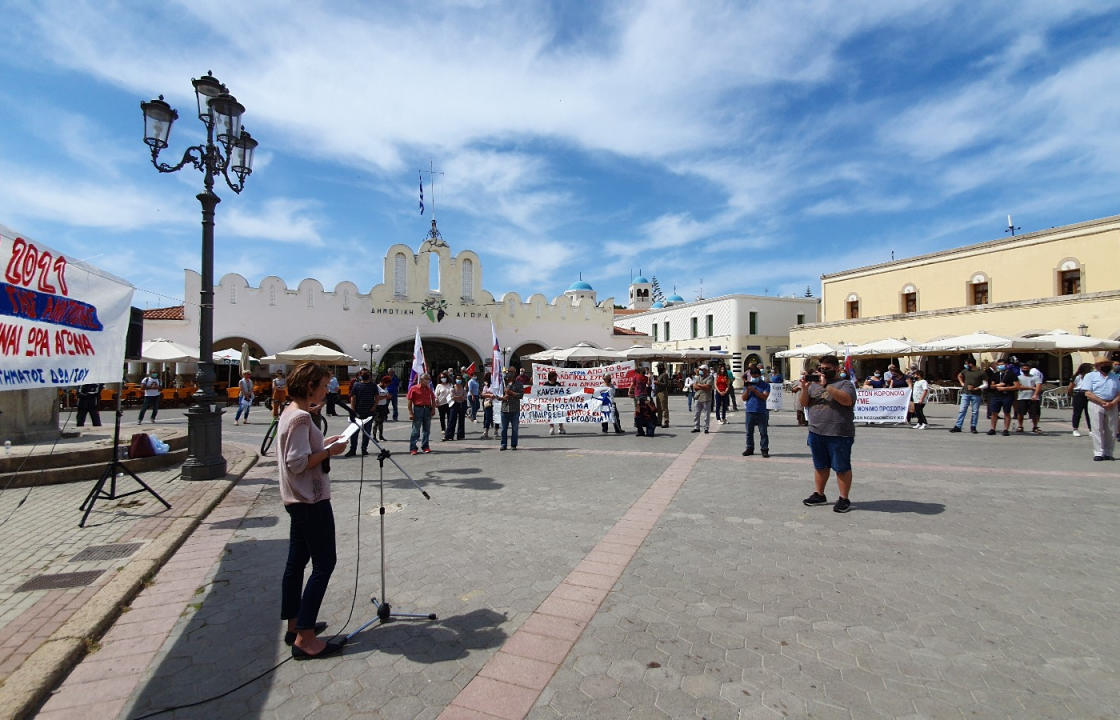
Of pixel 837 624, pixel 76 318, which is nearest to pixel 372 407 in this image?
pixel 76 318

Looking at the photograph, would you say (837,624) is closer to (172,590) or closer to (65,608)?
(172,590)

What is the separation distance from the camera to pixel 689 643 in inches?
133

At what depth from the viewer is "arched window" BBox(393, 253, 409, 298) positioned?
33000 millimetres

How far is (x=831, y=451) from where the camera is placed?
21.1 ft

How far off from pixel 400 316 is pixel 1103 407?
29.5 meters

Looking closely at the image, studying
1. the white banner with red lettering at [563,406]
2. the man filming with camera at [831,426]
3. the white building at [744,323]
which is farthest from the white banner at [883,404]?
the white building at [744,323]

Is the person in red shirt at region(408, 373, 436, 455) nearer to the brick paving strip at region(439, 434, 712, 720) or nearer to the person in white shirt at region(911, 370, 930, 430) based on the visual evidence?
the brick paving strip at region(439, 434, 712, 720)

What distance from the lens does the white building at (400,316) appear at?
28.7 metres

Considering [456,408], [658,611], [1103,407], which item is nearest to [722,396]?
[456,408]

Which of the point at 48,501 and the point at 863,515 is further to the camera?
the point at 48,501

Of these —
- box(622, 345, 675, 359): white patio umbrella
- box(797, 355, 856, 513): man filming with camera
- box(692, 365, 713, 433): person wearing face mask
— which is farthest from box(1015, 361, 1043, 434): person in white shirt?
box(622, 345, 675, 359): white patio umbrella

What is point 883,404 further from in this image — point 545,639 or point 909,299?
point 909,299

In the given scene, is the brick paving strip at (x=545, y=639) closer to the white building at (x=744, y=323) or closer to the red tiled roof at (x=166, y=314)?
the red tiled roof at (x=166, y=314)

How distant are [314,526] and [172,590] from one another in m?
1.88
